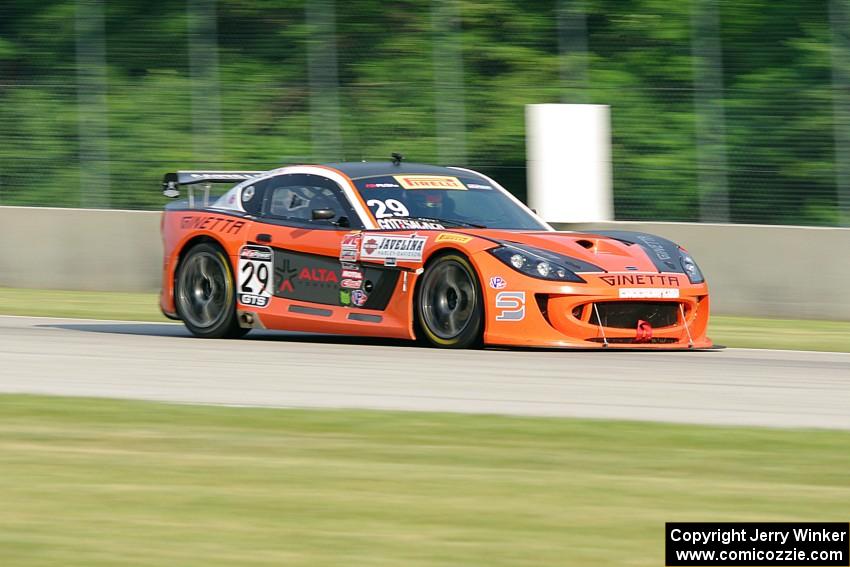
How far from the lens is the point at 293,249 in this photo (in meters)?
11.6

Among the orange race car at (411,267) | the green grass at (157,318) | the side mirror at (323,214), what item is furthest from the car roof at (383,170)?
the green grass at (157,318)

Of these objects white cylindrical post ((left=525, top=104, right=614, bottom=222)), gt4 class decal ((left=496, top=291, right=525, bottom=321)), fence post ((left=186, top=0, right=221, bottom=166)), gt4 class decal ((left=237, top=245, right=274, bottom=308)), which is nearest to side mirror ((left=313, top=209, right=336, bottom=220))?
gt4 class decal ((left=237, top=245, right=274, bottom=308))

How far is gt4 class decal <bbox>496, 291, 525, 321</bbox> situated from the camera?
1030 centimetres

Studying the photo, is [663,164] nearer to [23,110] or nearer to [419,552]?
[23,110]

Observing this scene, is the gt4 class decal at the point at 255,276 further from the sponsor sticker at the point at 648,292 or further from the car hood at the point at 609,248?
the sponsor sticker at the point at 648,292

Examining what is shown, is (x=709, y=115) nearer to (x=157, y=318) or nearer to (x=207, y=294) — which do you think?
(x=157, y=318)

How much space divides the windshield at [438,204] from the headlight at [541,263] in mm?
976

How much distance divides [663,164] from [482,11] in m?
3.40

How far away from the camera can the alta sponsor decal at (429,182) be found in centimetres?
1172

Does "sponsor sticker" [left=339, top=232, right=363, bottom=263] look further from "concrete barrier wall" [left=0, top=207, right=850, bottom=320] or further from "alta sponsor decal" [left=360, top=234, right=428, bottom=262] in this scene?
"concrete barrier wall" [left=0, top=207, right=850, bottom=320]

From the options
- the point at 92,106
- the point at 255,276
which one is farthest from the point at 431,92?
the point at 255,276

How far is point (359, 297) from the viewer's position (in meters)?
11.2

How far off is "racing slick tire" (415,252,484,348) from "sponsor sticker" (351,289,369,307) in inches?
19.1

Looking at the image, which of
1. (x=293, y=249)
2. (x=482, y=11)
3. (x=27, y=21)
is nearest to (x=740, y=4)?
(x=482, y=11)
